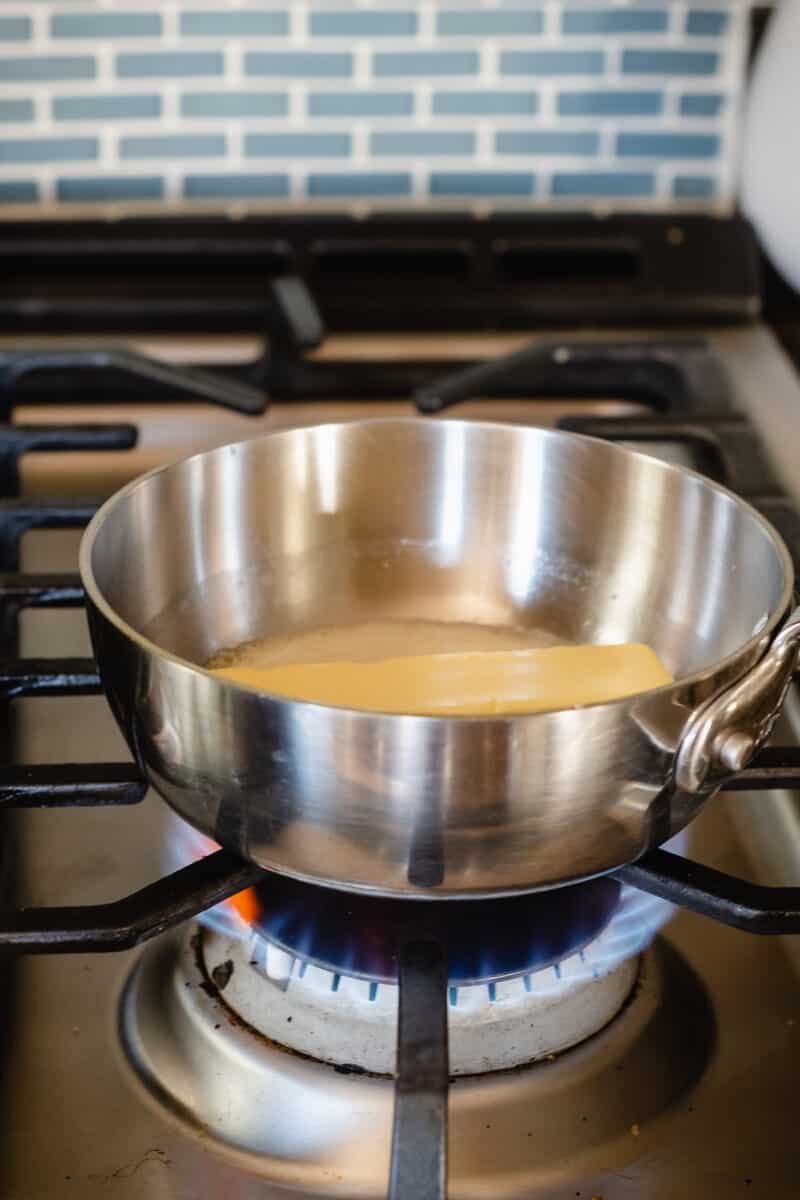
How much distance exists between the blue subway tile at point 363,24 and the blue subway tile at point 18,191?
0.20 metres

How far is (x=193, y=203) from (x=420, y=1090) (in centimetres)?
68

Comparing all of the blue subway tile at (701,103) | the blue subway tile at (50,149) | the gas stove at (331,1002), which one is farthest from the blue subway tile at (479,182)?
the gas stove at (331,1002)

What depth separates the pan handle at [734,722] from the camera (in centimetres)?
37

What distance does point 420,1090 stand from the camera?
1.13 feet

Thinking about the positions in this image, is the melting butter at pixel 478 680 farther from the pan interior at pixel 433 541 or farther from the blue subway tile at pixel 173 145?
the blue subway tile at pixel 173 145

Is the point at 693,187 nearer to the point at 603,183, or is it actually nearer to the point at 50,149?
the point at 603,183

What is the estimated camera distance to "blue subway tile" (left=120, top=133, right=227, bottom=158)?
875mm

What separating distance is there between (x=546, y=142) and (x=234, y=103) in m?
0.20

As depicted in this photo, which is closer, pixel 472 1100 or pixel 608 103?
pixel 472 1100

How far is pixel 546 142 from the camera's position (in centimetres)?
89

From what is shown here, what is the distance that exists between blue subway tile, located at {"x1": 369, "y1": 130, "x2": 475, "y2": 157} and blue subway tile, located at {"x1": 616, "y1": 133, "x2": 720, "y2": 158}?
0.10 meters

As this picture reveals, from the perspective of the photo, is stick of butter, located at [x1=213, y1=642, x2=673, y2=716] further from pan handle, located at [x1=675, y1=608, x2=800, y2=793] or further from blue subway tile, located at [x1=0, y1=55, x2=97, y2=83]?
blue subway tile, located at [x1=0, y1=55, x2=97, y2=83]

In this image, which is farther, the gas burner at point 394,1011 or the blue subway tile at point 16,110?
the blue subway tile at point 16,110

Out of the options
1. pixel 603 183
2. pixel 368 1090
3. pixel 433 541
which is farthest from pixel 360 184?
pixel 368 1090
